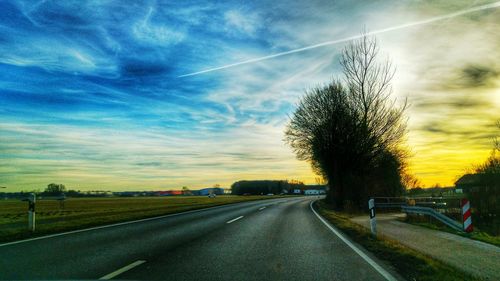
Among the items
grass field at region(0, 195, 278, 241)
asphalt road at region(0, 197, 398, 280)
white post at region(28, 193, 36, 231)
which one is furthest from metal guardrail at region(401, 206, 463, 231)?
white post at region(28, 193, 36, 231)

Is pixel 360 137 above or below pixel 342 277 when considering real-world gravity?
above

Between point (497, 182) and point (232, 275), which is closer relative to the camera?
point (232, 275)

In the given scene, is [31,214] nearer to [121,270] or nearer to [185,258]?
[185,258]

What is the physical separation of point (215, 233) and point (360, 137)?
22.6 m

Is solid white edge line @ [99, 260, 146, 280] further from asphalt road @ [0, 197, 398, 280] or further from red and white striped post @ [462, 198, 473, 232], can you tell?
red and white striped post @ [462, 198, 473, 232]

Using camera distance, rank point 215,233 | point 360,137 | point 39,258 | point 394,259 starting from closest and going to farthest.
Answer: point 39,258 → point 394,259 → point 215,233 → point 360,137

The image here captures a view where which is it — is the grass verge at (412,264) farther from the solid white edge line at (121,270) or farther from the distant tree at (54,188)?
the distant tree at (54,188)

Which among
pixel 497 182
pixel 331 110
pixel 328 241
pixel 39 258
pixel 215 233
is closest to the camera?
pixel 39 258

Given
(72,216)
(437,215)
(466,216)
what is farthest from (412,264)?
(72,216)

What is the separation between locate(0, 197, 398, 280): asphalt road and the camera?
6273mm

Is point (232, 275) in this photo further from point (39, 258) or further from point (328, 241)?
point (328, 241)

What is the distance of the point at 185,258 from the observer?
25.4 ft

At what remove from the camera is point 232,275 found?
247 inches

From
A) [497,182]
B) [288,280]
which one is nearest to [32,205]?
[288,280]
